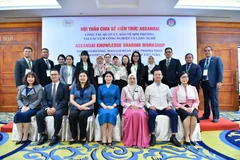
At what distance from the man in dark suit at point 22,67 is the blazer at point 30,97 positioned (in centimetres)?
78

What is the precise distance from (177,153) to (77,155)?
1.40m

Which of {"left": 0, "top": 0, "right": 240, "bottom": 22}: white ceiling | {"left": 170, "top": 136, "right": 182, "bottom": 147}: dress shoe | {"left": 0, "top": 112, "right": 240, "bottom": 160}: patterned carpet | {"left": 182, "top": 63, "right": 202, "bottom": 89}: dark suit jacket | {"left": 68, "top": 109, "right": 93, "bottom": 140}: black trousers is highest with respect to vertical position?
{"left": 0, "top": 0, "right": 240, "bottom": 22}: white ceiling

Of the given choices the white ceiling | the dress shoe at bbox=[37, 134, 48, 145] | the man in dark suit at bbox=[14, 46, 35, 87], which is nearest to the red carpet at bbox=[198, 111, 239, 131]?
the white ceiling

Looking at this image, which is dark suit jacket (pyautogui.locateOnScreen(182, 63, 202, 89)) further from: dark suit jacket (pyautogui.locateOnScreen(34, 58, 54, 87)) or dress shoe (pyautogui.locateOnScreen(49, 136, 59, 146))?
dark suit jacket (pyautogui.locateOnScreen(34, 58, 54, 87))

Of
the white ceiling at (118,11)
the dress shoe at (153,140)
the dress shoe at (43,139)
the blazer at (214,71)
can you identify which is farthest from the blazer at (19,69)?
the blazer at (214,71)

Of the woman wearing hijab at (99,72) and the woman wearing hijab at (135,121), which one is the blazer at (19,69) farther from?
the woman wearing hijab at (135,121)

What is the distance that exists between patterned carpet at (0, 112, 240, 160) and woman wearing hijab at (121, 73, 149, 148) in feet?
0.52

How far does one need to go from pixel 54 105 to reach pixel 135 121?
145cm

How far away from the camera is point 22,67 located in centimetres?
371

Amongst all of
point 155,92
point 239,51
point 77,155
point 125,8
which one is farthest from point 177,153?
point 239,51

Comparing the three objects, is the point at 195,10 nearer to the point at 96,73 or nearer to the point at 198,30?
the point at 198,30

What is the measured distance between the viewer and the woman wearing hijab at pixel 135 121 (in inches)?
107

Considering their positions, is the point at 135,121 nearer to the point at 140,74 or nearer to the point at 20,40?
the point at 140,74

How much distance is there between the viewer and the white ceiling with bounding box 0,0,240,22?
4.09 metres
